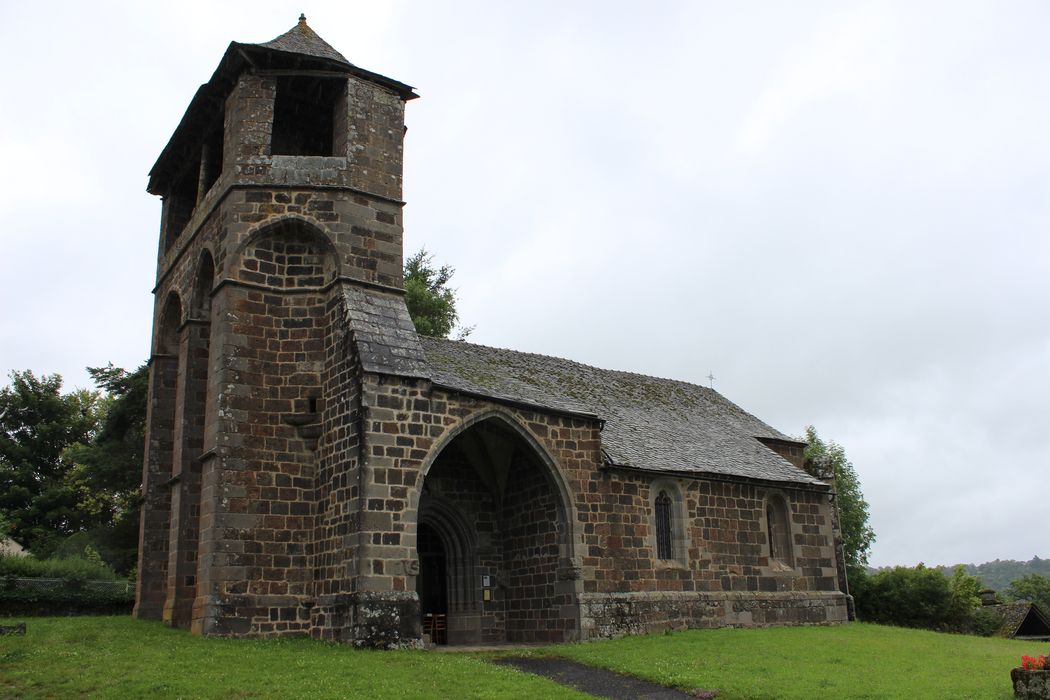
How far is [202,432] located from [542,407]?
7.47 meters

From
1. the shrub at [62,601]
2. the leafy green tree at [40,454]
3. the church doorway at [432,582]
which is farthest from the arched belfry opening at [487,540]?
the leafy green tree at [40,454]

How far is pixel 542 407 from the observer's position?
19.8 m

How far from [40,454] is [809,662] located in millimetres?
40716

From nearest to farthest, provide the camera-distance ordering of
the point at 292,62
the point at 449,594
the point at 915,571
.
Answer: the point at 292,62, the point at 449,594, the point at 915,571

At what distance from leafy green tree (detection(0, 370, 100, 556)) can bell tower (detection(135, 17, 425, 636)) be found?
23453 millimetres

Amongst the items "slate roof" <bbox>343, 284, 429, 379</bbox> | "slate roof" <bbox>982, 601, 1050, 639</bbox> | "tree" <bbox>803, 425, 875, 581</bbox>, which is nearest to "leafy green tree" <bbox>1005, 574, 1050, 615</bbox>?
"tree" <bbox>803, 425, 875, 581</bbox>

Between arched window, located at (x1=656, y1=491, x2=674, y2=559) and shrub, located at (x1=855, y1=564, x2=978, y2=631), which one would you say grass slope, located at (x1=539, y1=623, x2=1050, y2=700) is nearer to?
arched window, located at (x1=656, y1=491, x2=674, y2=559)

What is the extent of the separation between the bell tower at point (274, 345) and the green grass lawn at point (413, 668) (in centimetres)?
135

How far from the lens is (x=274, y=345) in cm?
1848

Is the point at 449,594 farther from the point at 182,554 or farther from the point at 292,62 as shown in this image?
the point at 292,62

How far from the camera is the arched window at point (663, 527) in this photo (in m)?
22.1

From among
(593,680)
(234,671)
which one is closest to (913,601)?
(593,680)

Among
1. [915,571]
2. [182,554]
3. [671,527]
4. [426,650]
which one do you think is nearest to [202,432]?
[182,554]

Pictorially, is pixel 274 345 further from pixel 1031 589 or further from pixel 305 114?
pixel 1031 589
